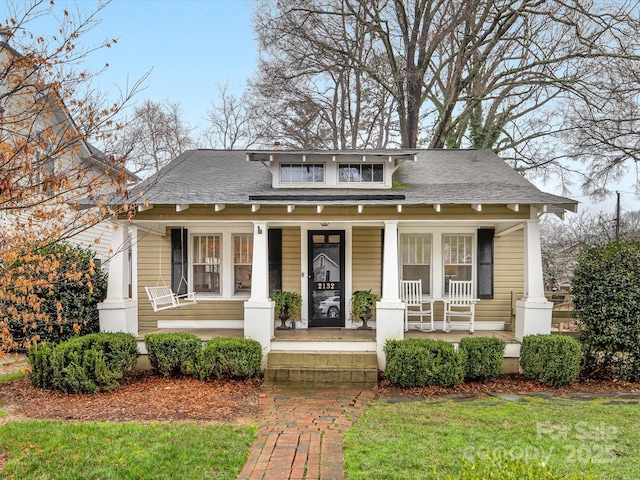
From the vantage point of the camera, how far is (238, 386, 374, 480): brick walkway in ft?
12.4

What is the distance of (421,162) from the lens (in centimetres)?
1034

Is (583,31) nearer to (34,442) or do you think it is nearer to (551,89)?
(551,89)

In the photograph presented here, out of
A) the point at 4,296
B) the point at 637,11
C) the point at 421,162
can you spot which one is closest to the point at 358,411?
the point at 4,296

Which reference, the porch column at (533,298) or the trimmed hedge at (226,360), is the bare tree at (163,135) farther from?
the porch column at (533,298)

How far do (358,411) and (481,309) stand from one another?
187 inches

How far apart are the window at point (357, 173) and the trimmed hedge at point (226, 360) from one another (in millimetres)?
3860

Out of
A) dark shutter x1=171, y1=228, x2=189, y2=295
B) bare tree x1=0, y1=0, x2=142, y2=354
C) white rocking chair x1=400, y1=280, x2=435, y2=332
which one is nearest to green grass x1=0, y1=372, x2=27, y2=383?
dark shutter x1=171, y1=228, x2=189, y2=295

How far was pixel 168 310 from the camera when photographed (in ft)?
30.3

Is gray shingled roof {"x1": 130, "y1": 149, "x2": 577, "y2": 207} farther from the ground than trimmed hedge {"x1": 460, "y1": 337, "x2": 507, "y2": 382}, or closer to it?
farther from the ground

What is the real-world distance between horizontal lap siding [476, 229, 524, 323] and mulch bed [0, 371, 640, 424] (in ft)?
6.83

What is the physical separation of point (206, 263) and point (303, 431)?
535cm

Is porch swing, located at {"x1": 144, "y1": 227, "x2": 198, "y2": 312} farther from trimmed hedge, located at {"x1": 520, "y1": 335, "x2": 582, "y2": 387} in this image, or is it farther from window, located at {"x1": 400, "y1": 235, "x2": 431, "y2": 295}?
trimmed hedge, located at {"x1": 520, "y1": 335, "x2": 582, "y2": 387}

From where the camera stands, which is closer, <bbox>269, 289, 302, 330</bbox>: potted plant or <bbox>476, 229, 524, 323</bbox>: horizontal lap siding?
<bbox>269, 289, 302, 330</bbox>: potted plant

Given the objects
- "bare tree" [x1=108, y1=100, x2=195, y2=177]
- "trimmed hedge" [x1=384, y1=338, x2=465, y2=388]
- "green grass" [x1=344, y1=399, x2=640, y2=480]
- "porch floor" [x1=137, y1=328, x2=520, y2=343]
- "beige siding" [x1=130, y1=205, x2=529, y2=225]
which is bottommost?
"green grass" [x1=344, y1=399, x2=640, y2=480]
